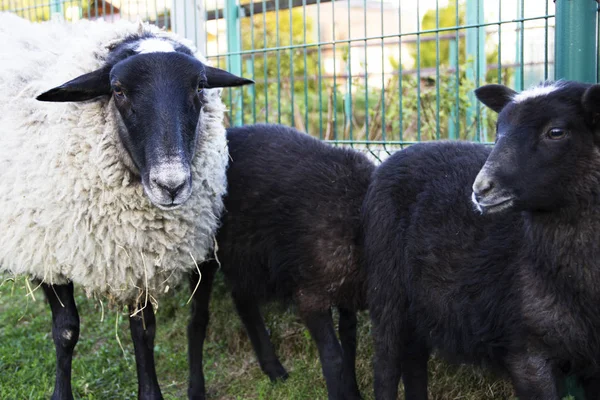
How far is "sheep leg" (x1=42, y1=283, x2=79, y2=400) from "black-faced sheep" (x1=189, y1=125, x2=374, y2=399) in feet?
2.47

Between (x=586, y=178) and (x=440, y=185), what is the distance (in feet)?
2.64

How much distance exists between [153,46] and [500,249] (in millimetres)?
2112

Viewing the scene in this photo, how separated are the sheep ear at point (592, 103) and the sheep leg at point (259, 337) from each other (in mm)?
2486

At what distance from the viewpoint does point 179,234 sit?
402cm

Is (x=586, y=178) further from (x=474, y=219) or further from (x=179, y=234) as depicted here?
(x=179, y=234)

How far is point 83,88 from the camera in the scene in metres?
3.85

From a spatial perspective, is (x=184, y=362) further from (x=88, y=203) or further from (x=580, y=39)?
(x=580, y=39)

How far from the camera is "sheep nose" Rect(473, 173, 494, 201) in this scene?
2975 mm

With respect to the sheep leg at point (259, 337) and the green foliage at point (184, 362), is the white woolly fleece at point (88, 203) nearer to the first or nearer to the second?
the green foliage at point (184, 362)

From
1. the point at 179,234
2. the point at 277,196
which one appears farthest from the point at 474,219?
the point at 179,234

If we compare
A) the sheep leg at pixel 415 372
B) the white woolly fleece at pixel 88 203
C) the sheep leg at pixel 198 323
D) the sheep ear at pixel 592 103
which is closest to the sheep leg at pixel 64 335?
the white woolly fleece at pixel 88 203

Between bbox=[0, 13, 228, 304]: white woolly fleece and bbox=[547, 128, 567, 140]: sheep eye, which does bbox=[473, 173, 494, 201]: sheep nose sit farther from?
bbox=[0, 13, 228, 304]: white woolly fleece

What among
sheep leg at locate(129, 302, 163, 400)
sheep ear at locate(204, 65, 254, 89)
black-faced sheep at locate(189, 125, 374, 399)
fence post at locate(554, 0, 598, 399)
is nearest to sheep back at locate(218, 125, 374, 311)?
black-faced sheep at locate(189, 125, 374, 399)

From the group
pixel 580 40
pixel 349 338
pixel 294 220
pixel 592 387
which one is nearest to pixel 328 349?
pixel 349 338
